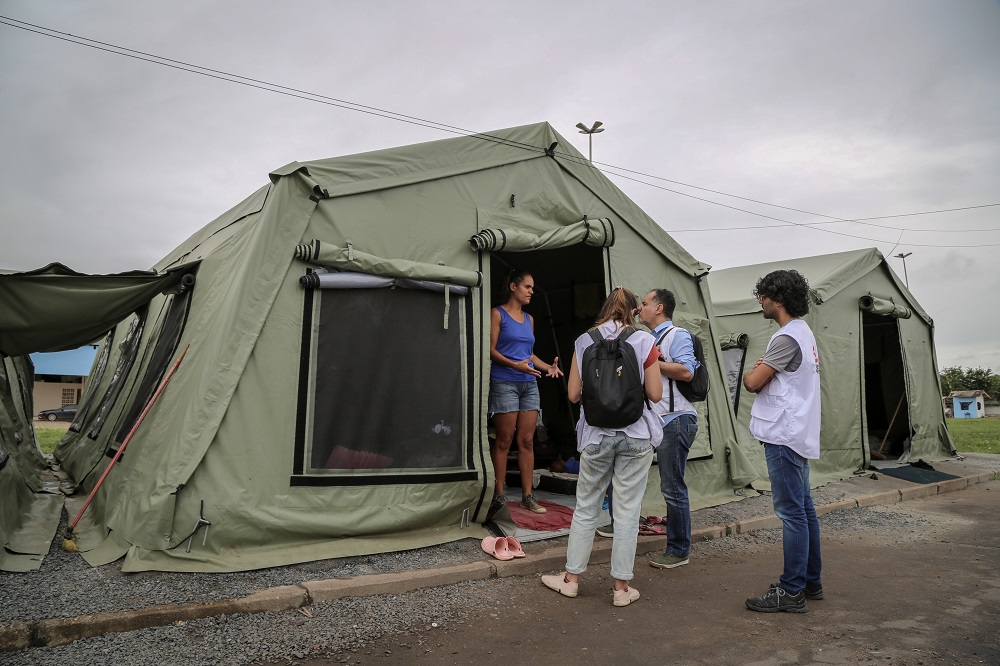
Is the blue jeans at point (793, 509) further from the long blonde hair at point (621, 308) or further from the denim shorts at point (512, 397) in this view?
the denim shorts at point (512, 397)

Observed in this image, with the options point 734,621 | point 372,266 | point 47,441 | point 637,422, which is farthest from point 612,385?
point 47,441

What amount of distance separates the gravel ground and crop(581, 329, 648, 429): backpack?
4.10 feet

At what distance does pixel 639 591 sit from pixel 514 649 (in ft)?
3.96

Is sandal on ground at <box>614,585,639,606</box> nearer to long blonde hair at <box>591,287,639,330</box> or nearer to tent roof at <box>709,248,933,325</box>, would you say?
long blonde hair at <box>591,287,639,330</box>

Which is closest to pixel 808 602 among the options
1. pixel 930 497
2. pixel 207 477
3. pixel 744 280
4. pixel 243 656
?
pixel 243 656

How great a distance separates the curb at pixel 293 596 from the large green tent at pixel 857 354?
4328mm

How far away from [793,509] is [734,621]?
70 cm

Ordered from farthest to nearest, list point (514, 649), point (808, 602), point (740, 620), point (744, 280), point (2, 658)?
1. point (744, 280)
2. point (808, 602)
3. point (740, 620)
4. point (514, 649)
5. point (2, 658)

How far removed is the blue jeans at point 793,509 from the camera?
3639 mm

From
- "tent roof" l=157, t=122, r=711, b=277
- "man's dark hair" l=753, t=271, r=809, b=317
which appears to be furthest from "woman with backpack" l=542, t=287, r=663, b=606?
"tent roof" l=157, t=122, r=711, b=277

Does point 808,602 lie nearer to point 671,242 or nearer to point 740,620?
point 740,620

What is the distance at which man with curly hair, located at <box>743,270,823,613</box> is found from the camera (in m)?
3.64

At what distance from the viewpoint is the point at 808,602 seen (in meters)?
3.85

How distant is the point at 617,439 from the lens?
12.2 feet
